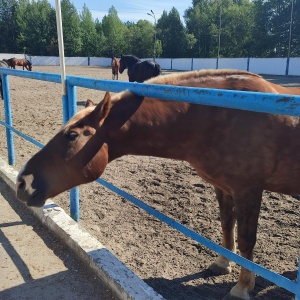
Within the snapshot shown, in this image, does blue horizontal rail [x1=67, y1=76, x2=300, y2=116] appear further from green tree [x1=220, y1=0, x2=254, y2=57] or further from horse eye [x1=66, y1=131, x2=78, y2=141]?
green tree [x1=220, y1=0, x2=254, y2=57]

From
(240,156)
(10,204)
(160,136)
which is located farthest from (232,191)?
(10,204)

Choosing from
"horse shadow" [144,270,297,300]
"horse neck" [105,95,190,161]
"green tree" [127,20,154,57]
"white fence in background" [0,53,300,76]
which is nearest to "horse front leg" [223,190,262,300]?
"horse shadow" [144,270,297,300]

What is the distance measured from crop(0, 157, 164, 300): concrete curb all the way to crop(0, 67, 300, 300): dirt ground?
0.29 meters

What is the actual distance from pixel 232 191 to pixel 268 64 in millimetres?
39731

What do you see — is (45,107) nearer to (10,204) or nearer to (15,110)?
(15,110)

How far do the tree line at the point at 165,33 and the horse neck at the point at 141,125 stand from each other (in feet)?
199

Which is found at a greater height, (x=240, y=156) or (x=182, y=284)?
(x=240, y=156)

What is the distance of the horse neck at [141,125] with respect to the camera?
2.16 meters

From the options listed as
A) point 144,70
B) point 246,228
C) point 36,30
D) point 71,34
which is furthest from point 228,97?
point 36,30

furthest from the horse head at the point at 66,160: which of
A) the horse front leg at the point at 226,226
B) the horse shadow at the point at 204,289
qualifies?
the horse front leg at the point at 226,226

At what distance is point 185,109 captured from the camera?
2229mm

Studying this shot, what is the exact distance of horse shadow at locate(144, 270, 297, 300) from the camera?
2.55m

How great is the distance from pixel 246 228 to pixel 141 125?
1057mm

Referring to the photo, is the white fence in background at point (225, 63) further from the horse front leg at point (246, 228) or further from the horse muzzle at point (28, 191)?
the horse muzzle at point (28, 191)
